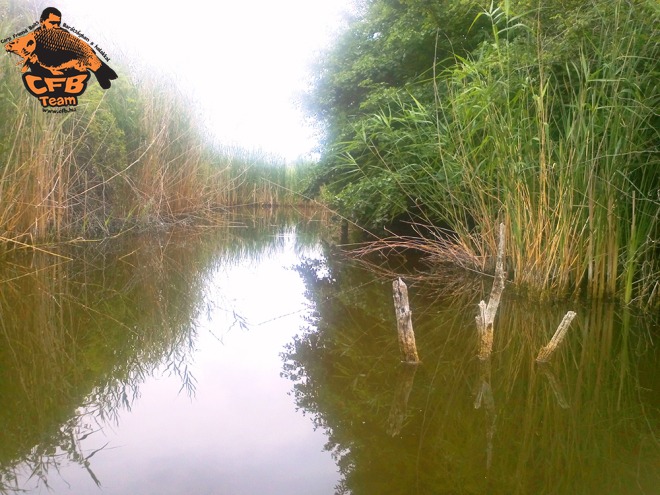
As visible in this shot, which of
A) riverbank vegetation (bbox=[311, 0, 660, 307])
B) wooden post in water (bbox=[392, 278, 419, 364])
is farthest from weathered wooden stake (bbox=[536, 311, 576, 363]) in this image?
riverbank vegetation (bbox=[311, 0, 660, 307])

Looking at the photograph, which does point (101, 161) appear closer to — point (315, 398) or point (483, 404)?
point (315, 398)

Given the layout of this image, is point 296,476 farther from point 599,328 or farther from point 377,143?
point 377,143

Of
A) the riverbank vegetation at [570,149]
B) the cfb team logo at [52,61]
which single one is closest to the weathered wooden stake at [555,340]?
the riverbank vegetation at [570,149]

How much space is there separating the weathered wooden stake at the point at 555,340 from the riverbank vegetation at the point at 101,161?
8.74 ft

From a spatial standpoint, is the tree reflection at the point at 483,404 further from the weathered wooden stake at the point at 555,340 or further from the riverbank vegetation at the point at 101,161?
the riverbank vegetation at the point at 101,161

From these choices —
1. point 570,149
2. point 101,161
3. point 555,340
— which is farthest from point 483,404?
point 101,161

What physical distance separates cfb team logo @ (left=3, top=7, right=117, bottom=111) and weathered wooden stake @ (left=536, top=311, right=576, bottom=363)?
3517 millimetres

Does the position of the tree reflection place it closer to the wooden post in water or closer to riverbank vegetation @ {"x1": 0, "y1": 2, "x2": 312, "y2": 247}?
the wooden post in water

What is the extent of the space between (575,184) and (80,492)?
243cm

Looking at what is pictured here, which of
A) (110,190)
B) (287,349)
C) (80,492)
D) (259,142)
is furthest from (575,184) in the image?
(259,142)

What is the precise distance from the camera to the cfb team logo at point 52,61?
12.1ft

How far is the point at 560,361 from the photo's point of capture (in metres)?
1.84

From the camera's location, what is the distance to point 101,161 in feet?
15.9

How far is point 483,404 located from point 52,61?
4.00m
